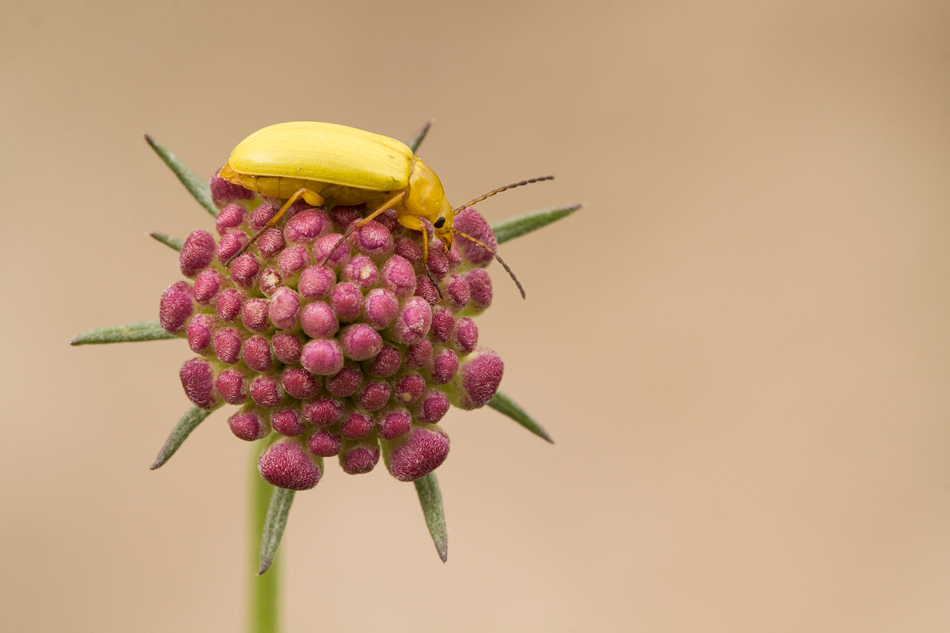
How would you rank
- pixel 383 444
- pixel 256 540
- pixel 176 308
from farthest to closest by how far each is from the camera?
pixel 256 540
pixel 383 444
pixel 176 308

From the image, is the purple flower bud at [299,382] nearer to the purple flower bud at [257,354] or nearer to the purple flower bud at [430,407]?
the purple flower bud at [257,354]

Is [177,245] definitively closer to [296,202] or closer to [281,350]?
[296,202]

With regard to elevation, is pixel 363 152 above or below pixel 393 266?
above

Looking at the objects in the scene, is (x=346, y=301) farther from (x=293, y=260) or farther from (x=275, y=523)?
(x=275, y=523)

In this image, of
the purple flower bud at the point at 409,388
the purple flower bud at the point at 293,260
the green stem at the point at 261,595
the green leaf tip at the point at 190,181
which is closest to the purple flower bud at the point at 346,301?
the purple flower bud at the point at 293,260

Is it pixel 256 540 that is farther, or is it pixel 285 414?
pixel 256 540

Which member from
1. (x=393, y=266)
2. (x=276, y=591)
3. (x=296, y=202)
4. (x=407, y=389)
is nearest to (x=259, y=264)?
(x=296, y=202)
